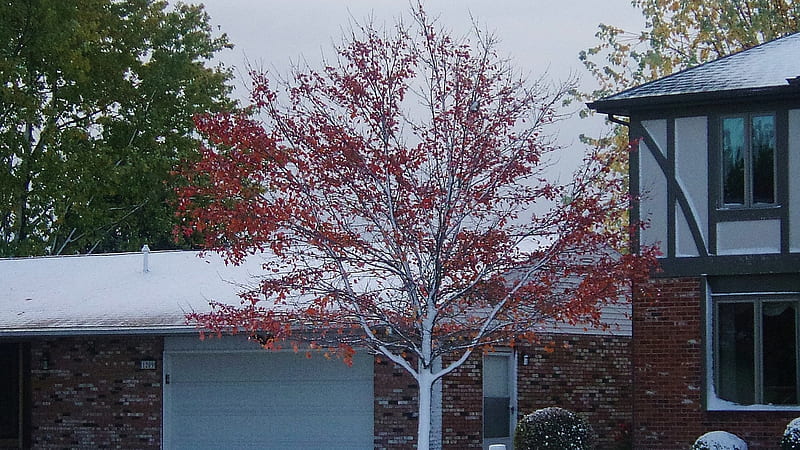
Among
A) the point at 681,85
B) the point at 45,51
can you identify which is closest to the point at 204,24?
the point at 45,51

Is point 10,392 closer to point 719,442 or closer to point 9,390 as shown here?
point 9,390

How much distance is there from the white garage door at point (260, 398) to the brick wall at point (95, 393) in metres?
0.37

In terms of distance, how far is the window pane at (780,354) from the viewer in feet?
58.2

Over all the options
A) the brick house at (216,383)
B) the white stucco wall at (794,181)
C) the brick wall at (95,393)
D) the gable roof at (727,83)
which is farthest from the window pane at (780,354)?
the brick wall at (95,393)

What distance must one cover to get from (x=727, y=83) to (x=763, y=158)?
1197 millimetres

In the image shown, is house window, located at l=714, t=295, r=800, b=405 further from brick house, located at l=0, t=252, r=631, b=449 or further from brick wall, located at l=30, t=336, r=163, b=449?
brick wall, located at l=30, t=336, r=163, b=449

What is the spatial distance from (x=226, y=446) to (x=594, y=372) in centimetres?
669

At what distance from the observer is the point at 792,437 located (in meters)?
16.4

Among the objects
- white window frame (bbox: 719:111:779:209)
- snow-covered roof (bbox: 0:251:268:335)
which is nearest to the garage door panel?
snow-covered roof (bbox: 0:251:268:335)

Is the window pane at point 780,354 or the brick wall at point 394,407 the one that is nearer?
the window pane at point 780,354

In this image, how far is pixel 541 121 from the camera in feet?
55.0

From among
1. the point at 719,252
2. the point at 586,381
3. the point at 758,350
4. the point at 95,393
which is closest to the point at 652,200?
the point at 719,252

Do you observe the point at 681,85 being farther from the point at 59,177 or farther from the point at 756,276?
the point at 59,177

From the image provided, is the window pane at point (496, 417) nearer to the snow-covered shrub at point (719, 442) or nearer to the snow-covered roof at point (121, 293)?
the snow-covered roof at point (121, 293)
